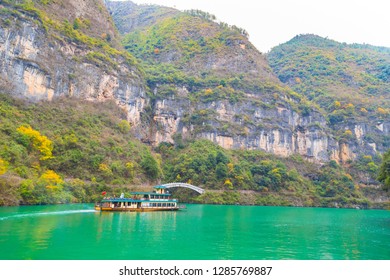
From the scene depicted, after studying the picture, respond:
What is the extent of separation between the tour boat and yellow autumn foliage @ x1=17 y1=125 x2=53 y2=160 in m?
12.6

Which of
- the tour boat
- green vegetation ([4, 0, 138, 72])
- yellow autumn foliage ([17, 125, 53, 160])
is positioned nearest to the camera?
Result: the tour boat

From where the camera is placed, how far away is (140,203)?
1618 inches

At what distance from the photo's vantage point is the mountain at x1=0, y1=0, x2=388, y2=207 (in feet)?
171

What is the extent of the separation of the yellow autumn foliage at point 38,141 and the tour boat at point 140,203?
12625 millimetres

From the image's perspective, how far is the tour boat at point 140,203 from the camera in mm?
38438

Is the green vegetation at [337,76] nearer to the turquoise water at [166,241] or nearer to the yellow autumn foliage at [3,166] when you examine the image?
the turquoise water at [166,241]

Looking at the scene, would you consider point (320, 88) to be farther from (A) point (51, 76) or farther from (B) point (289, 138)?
(A) point (51, 76)

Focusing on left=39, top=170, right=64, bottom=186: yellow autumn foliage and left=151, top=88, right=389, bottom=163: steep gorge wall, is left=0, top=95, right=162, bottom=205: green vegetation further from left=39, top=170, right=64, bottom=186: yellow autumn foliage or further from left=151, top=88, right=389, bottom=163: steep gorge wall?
left=151, top=88, right=389, bottom=163: steep gorge wall

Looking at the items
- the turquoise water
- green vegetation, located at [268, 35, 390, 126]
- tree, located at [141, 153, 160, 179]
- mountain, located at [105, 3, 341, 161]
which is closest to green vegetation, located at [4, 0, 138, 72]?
mountain, located at [105, 3, 341, 161]

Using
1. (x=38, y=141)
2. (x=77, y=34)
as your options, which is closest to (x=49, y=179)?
(x=38, y=141)

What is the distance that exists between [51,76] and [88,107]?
9.32m

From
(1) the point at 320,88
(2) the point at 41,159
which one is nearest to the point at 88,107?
(2) the point at 41,159

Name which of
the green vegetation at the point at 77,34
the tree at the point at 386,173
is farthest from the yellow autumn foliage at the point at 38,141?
the tree at the point at 386,173

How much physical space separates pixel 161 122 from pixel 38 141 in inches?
1750
